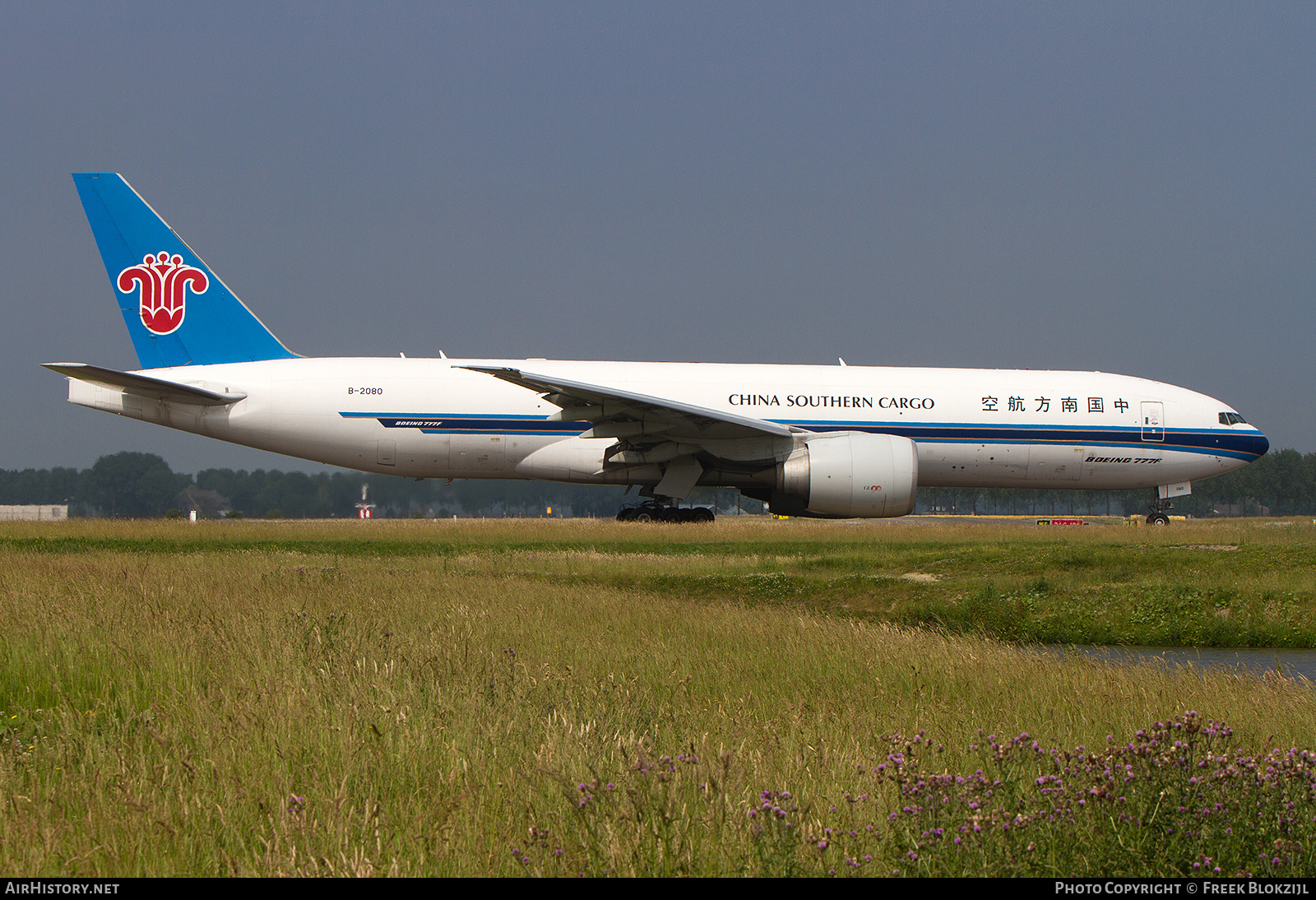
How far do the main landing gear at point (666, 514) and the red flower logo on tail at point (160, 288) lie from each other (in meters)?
10.9

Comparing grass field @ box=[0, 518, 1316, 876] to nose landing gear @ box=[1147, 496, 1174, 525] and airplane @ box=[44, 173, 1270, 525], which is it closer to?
airplane @ box=[44, 173, 1270, 525]

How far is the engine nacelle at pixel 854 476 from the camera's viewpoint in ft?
62.2

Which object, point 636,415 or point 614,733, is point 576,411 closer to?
point 636,415

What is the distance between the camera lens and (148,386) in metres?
19.6

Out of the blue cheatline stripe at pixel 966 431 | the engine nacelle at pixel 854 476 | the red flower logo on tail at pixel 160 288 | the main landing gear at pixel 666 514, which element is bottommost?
the main landing gear at pixel 666 514

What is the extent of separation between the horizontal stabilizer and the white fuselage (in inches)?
9.3

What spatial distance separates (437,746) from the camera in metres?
3.93

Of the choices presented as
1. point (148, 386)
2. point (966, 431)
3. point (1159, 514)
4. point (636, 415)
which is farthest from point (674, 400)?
point (1159, 514)

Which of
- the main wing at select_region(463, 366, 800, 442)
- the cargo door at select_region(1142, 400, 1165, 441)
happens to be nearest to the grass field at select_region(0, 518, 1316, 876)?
the main wing at select_region(463, 366, 800, 442)

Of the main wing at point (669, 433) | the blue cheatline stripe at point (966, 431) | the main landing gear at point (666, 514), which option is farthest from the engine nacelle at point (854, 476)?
the main landing gear at point (666, 514)

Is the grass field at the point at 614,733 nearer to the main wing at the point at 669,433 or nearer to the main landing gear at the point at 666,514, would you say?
the main wing at the point at 669,433
